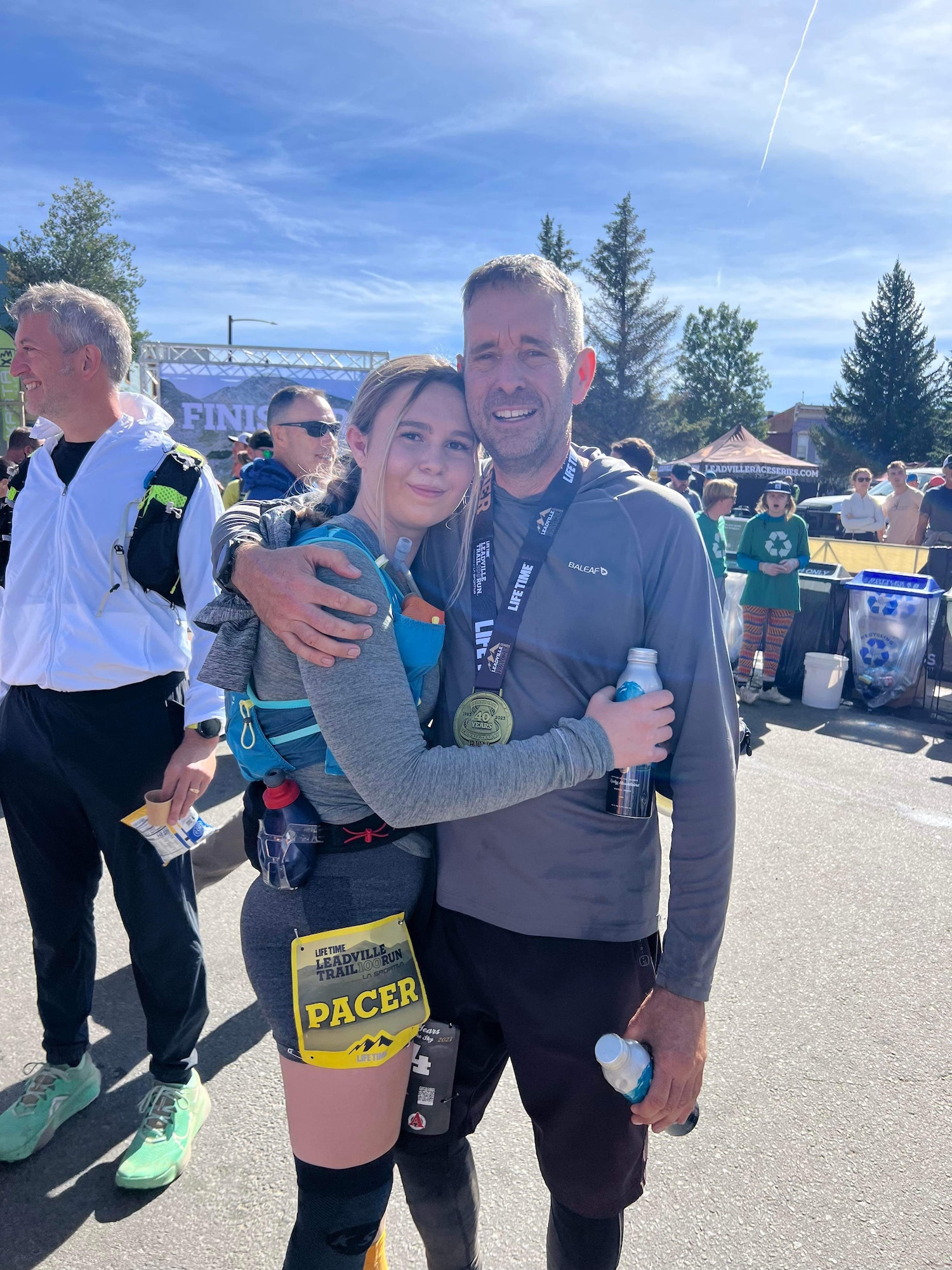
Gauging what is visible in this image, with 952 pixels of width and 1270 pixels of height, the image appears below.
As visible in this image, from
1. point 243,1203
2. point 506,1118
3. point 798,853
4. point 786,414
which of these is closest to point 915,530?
point 798,853

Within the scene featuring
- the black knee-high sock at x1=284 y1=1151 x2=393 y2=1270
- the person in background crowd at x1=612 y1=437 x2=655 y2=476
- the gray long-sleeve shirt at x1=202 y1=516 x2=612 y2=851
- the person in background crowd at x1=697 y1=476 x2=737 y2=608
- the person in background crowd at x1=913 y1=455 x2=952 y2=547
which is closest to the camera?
the gray long-sleeve shirt at x1=202 y1=516 x2=612 y2=851

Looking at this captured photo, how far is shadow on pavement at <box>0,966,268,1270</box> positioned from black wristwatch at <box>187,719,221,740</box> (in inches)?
49.6

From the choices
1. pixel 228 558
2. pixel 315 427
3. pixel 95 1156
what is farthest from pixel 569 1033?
pixel 315 427

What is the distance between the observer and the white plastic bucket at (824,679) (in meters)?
7.80

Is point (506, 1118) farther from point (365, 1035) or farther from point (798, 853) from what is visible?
point (798, 853)

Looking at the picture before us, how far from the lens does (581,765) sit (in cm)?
146

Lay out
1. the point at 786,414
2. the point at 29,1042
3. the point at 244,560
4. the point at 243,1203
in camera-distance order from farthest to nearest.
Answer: the point at 786,414, the point at 29,1042, the point at 243,1203, the point at 244,560

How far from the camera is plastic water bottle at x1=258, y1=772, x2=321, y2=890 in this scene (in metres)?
1.50

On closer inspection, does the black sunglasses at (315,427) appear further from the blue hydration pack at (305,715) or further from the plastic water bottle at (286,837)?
the plastic water bottle at (286,837)

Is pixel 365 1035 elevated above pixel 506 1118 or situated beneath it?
elevated above

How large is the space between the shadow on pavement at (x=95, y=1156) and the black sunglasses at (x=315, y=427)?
298 cm

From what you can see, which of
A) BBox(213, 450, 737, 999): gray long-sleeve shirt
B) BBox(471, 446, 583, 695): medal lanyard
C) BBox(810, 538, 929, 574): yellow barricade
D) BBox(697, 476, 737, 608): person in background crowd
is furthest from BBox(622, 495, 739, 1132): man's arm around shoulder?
BBox(810, 538, 929, 574): yellow barricade

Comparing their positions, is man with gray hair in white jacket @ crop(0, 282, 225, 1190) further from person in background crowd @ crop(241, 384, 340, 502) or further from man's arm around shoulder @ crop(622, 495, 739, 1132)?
person in background crowd @ crop(241, 384, 340, 502)

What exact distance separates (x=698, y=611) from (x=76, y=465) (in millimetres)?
1985
